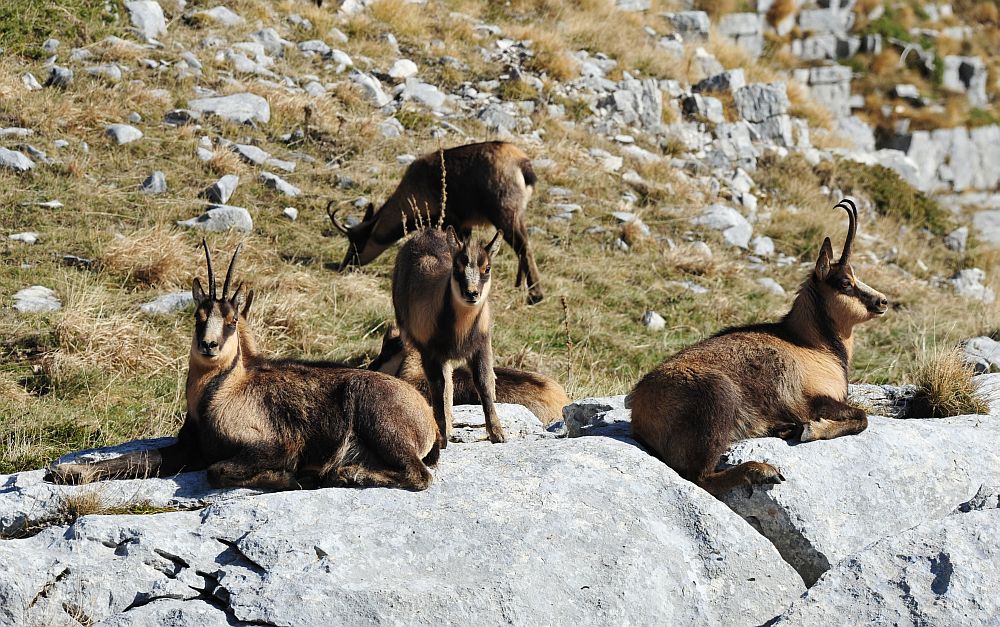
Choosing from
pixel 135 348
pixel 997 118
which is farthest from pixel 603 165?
pixel 997 118

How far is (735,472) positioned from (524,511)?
1.13m

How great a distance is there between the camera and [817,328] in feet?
20.2

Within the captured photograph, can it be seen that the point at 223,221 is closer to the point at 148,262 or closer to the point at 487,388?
the point at 148,262

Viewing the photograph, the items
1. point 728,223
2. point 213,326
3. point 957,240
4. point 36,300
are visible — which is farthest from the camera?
point 957,240

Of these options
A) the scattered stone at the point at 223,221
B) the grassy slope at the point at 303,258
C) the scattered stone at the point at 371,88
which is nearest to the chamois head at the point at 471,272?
the grassy slope at the point at 303,258

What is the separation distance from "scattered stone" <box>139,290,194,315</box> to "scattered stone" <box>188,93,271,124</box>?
176 inches

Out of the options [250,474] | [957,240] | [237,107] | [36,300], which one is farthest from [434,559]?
[957,240]

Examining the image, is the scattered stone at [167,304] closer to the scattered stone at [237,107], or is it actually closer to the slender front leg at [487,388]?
the slender front leg at [487,388]

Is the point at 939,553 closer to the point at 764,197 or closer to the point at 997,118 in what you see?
the point at 764,197

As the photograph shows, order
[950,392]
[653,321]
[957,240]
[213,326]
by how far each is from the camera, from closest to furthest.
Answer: [213,326] → [950,392] → [653,321] → [957,240]

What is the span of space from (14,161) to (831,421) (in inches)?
329

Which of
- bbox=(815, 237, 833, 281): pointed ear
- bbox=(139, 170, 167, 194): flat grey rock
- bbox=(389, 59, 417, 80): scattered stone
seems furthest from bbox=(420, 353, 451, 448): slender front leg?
bbox=(389, 59, 417, 80): scattered stone

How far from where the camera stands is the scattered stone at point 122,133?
1151cm

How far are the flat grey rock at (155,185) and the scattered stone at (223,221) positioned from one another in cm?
68
